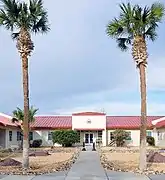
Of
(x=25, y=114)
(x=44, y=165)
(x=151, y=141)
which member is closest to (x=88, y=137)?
(x=151, y=141)

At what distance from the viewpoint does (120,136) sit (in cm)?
5819

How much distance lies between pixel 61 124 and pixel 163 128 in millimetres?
16771

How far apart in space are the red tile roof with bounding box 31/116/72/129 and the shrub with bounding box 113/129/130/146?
8.26 metres

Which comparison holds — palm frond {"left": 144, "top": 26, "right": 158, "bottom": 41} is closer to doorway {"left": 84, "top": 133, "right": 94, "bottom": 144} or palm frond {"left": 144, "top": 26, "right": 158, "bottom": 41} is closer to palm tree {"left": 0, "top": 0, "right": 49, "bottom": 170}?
palm tree {"left": 0, "top": 0, "right": 49, "bottom": 170}

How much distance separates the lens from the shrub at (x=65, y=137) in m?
56.9

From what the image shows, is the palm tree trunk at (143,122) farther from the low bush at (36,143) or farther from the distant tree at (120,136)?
the low bush at (36,143)

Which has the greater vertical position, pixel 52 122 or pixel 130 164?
pixel 52 122

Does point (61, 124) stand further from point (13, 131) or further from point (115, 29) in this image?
point (115, 29)

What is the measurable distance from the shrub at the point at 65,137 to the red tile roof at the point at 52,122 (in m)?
6.23

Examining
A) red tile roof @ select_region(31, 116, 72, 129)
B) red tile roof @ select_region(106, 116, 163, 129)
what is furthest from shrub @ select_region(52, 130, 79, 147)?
red tile roof @ select_region(106, 116, 163, 129)

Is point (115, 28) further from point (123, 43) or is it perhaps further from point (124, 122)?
point (124, 122)

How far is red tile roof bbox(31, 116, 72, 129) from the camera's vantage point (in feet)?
210

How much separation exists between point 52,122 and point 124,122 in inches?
430

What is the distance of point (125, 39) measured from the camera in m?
24.8
